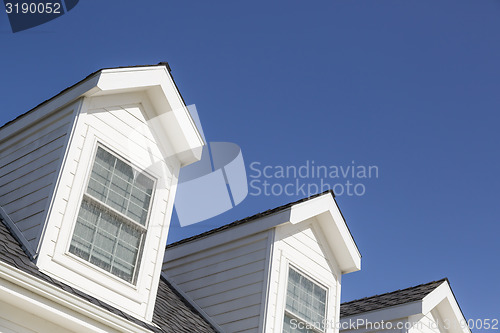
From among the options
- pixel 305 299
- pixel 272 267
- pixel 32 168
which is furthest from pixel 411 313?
pixel 32 168

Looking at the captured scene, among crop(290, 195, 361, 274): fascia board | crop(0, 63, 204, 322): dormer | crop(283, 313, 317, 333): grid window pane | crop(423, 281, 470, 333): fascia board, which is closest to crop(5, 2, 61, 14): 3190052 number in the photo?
crop(0, 63, 204, 322): dormer

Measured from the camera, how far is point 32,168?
787cm

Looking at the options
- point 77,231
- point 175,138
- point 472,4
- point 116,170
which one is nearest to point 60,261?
point 77,231

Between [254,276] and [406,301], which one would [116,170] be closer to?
[254,276]

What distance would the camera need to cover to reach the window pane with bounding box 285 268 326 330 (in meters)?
9.55

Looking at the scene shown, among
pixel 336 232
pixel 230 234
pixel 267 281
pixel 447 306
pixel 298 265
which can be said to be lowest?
pixel 267 281

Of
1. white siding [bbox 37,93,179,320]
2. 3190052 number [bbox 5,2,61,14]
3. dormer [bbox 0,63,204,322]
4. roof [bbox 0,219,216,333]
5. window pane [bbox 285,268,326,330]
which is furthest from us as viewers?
window pane [bbox 285,268,326,330]

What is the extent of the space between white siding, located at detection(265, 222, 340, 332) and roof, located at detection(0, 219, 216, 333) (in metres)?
1.02

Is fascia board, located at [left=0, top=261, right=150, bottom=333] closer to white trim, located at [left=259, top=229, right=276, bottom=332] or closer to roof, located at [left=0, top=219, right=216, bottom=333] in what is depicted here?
roof, located at [left=0, top=219, right=216, bottom=333]

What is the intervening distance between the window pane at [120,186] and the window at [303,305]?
8.69ft

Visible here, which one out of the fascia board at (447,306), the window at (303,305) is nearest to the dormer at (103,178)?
the window at (303,305)

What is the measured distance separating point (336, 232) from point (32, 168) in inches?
193

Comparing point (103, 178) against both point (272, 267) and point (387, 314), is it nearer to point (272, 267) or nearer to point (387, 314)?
point (272, 267)

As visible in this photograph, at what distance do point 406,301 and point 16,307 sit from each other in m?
7.44
